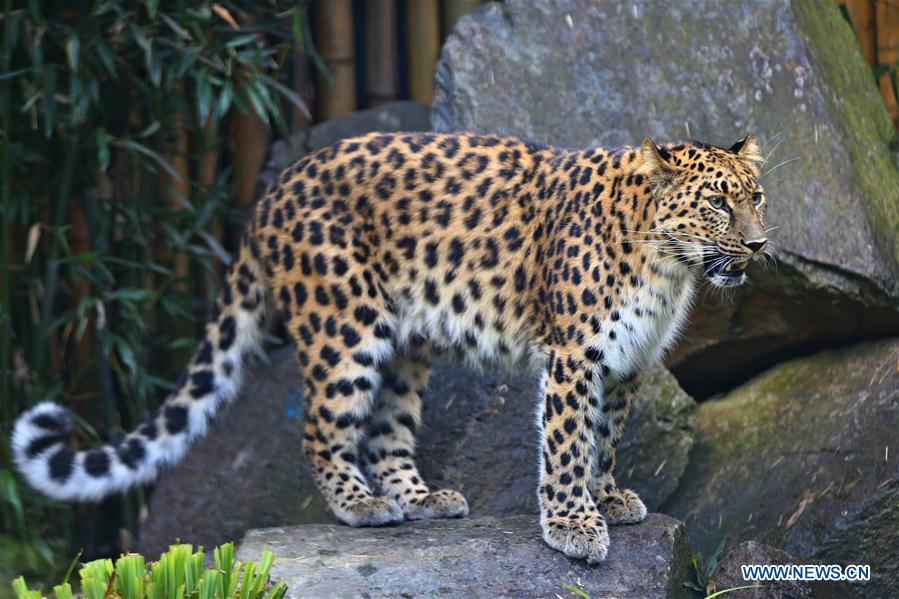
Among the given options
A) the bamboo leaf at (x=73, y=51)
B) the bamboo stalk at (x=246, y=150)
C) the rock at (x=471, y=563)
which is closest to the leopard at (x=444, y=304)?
the rock at (x=471, y=563)

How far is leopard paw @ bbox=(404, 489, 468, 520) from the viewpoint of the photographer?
6.21 m

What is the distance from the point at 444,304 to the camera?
6.15m

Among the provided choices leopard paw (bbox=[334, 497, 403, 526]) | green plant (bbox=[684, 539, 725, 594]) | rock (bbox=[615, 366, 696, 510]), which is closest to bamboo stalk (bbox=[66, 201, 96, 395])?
leopard paw (bbox=[334, 497, 403, 526])

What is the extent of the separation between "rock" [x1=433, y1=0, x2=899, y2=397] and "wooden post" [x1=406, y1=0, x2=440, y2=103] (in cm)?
89

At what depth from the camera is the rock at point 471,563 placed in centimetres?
521

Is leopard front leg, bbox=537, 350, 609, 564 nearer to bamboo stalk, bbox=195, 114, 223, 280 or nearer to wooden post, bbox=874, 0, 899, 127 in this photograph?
bamboo stalk, bbox=195, 114, 223, 280

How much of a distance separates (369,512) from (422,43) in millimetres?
3618

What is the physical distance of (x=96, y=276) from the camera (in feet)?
24.7

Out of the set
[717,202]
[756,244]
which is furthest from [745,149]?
[756,244]

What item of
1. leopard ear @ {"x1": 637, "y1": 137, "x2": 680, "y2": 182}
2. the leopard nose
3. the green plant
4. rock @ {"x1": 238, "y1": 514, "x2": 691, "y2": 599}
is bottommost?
the green plant

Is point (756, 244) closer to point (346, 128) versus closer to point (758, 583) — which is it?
point (758, 583)

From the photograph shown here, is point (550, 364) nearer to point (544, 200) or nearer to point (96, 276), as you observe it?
point (544, 200)

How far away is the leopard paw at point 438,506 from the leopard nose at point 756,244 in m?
1.96

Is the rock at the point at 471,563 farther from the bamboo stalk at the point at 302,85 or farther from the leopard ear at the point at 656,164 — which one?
the bamboo stalk at the point at 302,85
